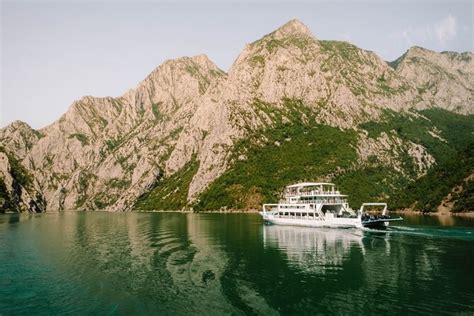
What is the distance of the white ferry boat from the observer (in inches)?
5022

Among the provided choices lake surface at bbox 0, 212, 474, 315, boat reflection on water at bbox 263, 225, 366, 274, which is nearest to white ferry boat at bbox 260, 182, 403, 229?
boat reflection on water at bbox 263, 225, 366, 274

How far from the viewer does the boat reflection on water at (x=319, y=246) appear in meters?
71.9

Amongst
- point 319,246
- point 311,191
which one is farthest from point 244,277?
point 311,191

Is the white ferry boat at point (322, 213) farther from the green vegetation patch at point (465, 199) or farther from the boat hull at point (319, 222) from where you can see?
the green vegetation patch at point (465, 199)

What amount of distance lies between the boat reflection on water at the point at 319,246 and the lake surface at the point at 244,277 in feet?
0.79

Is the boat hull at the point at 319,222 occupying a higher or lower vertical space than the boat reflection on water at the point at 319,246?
higher

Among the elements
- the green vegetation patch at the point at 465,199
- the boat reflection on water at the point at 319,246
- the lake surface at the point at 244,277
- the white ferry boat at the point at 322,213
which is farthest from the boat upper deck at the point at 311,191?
the green vegetation patch at the point at 465,199

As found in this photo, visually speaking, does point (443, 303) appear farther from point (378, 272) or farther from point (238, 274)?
point (238, 274)

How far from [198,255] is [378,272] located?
34.7 m

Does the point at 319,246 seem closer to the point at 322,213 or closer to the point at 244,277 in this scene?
the point at 244,277

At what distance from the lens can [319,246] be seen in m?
93.9

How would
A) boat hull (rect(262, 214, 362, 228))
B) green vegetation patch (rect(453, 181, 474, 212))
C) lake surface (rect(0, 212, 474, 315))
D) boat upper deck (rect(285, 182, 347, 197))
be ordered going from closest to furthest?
lake surface (rect(0, 212, 474, 315))
boat hull (rect(262, 214, 362, 228))
boat upper deck (rect(285, 182, 347, 197))
green vegetation patch (rect(453, 181, 474, 212))

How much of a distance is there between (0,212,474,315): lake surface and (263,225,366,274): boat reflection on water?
240 mm

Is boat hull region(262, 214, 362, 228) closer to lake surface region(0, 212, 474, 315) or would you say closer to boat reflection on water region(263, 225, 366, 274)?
boat reflection on water region(263, 225, 366, 274)
